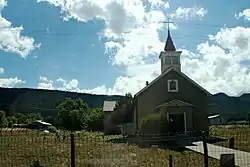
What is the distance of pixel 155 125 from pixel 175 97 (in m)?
3.69

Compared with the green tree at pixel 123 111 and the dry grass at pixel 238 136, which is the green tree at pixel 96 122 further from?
the dry grass at pixel 238 136

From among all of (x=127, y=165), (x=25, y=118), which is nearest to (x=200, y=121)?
(x=127, y=165)

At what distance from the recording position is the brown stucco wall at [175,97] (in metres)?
32.8

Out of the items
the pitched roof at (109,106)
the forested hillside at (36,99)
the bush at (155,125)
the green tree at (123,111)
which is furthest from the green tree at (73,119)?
the forested hillside at (36,99)

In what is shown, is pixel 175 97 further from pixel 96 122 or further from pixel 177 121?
pixel 96 122

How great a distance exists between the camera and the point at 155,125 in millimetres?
30672

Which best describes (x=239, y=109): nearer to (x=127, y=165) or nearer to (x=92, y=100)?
(x=92, y=100)

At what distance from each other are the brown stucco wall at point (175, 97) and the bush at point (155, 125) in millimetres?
1448

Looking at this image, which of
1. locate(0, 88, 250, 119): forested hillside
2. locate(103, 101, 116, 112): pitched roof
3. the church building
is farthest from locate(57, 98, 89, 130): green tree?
the church building

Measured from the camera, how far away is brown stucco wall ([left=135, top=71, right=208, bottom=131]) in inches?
1293

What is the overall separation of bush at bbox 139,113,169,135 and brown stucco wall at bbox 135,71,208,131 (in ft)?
4.75

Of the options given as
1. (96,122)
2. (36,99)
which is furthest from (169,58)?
(36,99)

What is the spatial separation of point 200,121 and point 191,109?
1692 mm

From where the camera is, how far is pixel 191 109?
32.1 meters
